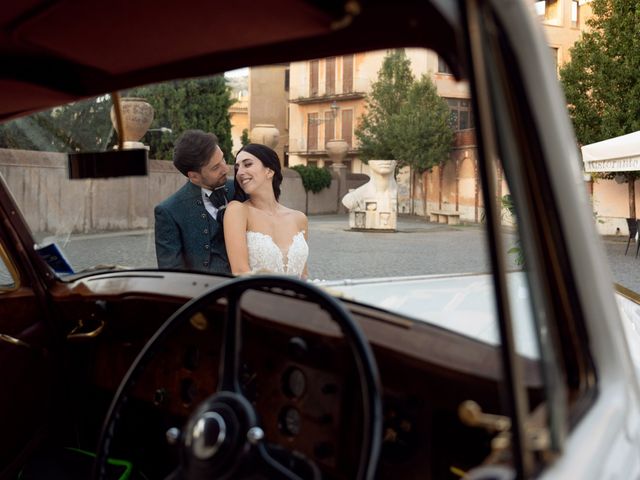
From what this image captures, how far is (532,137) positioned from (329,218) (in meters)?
5.10

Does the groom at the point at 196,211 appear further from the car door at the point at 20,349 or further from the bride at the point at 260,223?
the car door at the point at 20,349

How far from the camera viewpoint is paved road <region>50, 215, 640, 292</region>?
2.35 meters

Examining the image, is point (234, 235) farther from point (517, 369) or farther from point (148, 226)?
point (517, 369)

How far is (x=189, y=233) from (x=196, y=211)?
18 centimetres

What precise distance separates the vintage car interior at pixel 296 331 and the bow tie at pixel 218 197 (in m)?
1.57

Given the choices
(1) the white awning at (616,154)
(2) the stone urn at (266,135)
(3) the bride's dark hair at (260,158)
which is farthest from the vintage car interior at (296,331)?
(1) the white awning at (616,154)

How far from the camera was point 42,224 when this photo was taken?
2.54 meters

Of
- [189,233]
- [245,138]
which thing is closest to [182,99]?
[189,233]

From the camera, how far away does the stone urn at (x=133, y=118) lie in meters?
1.73

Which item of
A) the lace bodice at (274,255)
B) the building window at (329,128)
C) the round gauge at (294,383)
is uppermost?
the building window at (329,128)

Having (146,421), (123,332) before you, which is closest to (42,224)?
(123,332)

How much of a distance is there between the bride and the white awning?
1287 centimetres

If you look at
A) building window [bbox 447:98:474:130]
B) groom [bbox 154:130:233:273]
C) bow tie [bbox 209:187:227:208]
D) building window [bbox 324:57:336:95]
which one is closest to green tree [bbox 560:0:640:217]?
bow tie [bbox 209:187:227:208]

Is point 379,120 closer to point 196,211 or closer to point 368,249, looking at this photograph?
point 368,249
